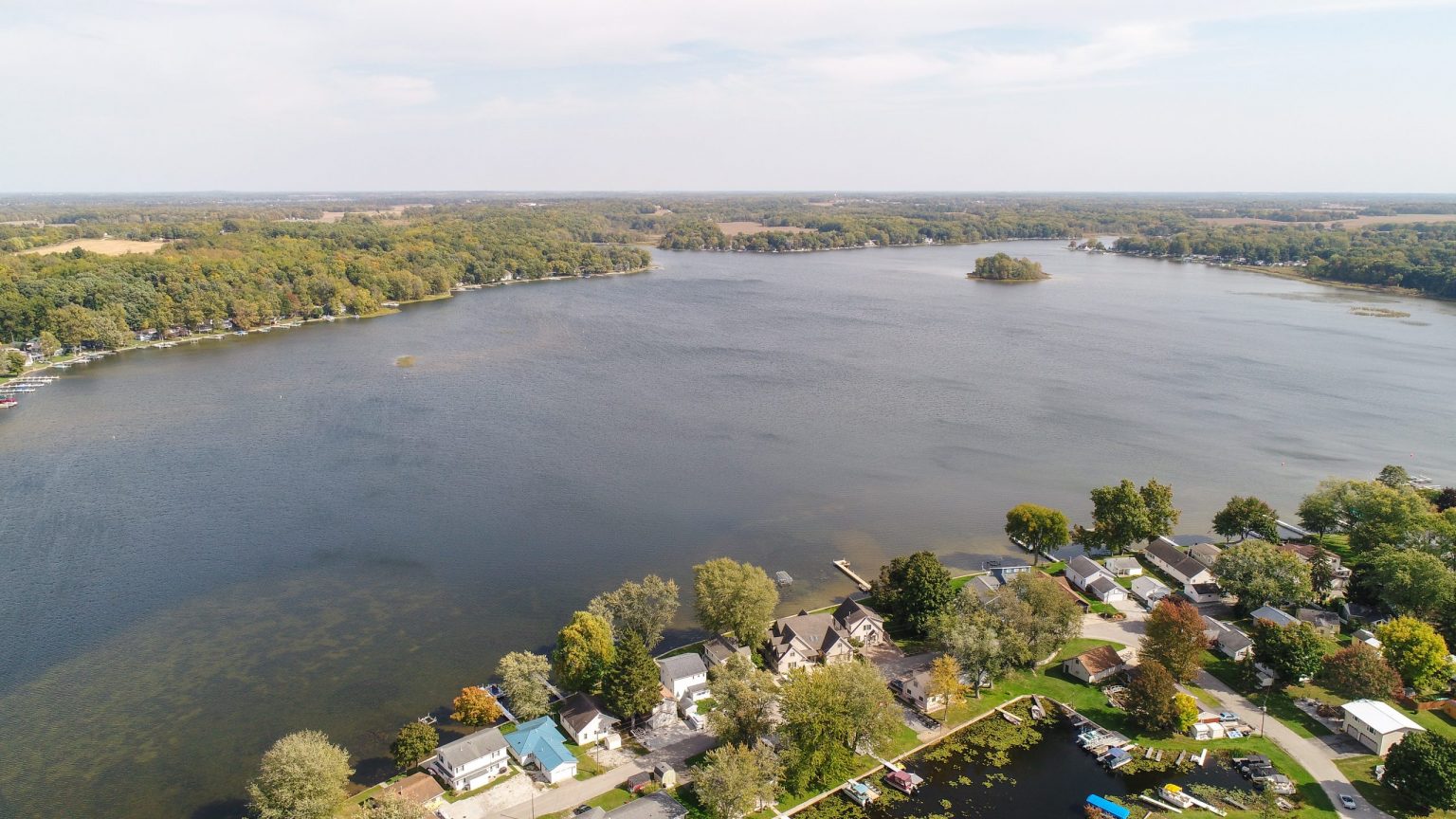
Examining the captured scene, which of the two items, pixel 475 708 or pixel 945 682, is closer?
pixel 475 708

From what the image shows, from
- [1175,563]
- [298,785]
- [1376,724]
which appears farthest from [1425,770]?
[298,785]

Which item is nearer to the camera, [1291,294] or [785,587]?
[785,587]

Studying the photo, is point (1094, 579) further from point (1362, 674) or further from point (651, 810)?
point (651, 810)

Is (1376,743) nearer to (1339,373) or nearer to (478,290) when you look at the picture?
(1339,373)

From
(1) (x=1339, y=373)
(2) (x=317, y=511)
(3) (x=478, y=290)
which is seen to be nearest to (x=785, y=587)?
(2) (x=317, y=511)

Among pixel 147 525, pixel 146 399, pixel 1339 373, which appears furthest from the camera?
pixel 1339 373

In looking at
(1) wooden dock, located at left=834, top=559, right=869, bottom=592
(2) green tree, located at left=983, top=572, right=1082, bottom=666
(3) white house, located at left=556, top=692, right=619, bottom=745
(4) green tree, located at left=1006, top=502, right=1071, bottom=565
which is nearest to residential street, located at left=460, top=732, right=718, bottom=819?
(3) white house, located at left=556, top=692, right=619, bottom=745

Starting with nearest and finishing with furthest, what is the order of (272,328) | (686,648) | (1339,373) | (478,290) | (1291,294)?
(686,648) → (1339,373) → (272,328) → (1291,294) → (478,290)
